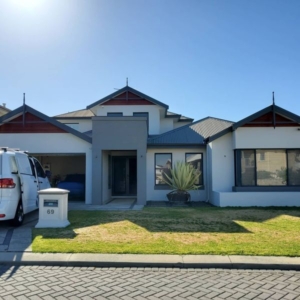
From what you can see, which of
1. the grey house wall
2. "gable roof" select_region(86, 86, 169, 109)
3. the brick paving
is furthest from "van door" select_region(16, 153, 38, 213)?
"gable roof" select_region(86, 86, 169, 109)

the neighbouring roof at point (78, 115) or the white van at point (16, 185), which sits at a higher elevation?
the neighbouring roof at point (78, 115)

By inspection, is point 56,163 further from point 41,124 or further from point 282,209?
point 282,209

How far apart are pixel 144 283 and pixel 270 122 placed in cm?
1173

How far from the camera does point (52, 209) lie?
903cm

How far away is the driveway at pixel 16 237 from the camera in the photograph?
6838 mm

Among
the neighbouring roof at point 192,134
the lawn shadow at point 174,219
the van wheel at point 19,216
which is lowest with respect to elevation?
the lawn shadow at point 174,219

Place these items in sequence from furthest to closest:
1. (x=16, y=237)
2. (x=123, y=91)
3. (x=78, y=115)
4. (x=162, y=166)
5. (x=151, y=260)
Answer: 1. (x=78, y=115)
2. (x=123, y=91)
3. (x=162, y=166)
4. (x=16, y=237)
5. (x=151, y=260)

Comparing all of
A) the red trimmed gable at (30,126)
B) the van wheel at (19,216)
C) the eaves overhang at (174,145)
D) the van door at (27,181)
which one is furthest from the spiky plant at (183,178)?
the van wheel at (19,216)

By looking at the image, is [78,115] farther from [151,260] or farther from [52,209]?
[151,260]

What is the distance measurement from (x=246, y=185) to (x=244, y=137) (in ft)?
7.36

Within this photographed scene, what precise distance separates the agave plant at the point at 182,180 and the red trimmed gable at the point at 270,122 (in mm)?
3476

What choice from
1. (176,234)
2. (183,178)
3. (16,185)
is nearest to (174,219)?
(176,234)

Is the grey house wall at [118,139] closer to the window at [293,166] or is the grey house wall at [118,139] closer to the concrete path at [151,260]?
the window at [293,166]

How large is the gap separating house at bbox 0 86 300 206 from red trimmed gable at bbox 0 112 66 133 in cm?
5
